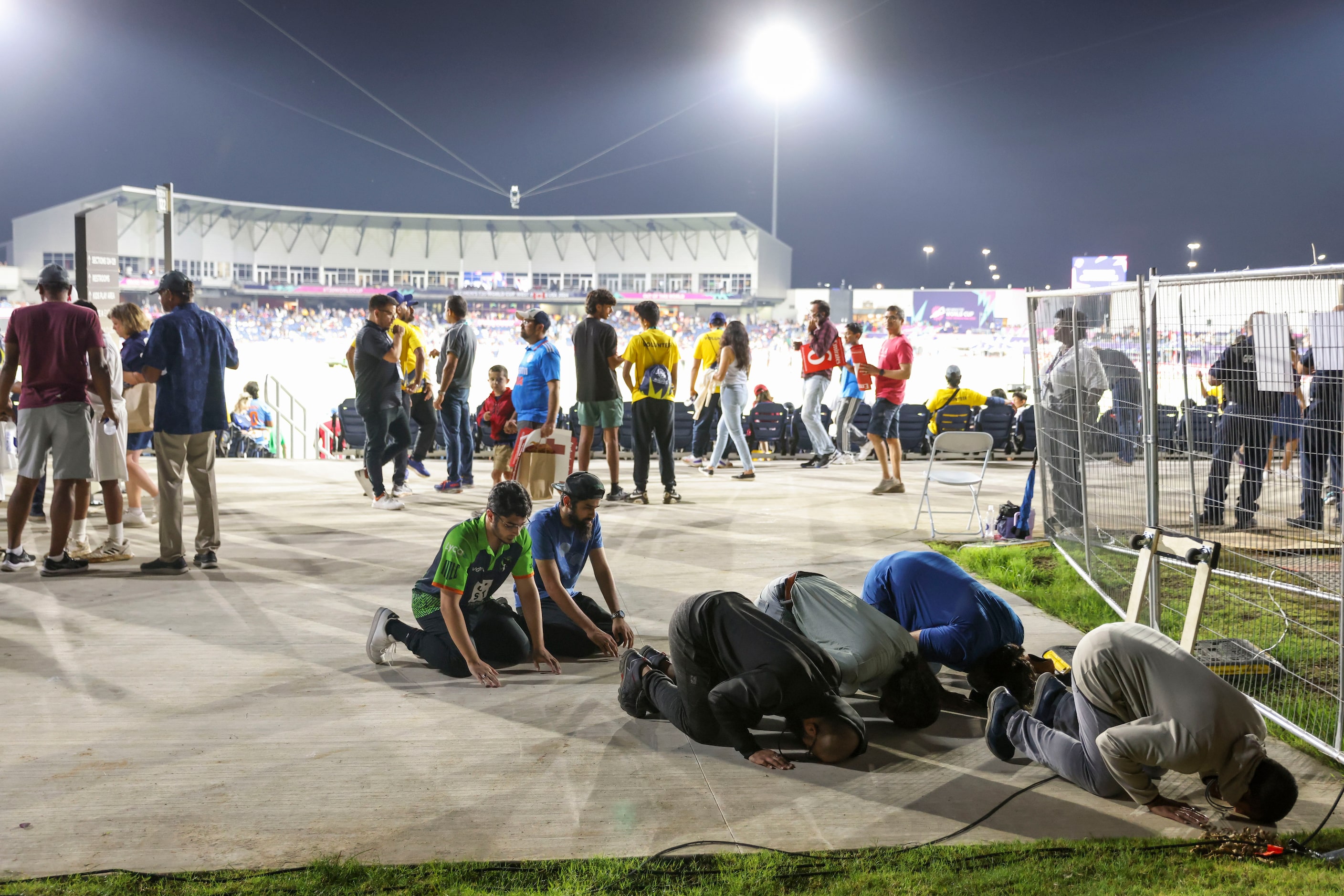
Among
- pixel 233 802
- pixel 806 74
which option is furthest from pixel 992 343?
pixel 233 802

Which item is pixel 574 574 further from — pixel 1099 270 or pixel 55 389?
pixel 1099 270

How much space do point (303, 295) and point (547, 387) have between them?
210 feet

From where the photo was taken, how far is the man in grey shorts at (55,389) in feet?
18.9

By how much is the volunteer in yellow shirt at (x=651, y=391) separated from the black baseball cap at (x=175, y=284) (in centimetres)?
370

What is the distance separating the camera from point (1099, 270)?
43469 mm

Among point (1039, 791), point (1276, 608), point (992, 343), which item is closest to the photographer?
point (1039, 791)

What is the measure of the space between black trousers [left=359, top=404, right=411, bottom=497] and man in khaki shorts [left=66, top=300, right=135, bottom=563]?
2032mm

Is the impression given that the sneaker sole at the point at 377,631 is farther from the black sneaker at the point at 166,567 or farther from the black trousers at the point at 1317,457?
the black trousers at the point at 1317,457

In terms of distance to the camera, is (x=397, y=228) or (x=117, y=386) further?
(x=397, y=228)

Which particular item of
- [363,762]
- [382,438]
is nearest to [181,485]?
[382,438]

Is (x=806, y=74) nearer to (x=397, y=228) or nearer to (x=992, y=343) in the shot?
(x=992, y=343)

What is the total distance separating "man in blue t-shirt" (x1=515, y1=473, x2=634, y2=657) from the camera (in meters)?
4.17

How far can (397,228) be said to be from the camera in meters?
68.8

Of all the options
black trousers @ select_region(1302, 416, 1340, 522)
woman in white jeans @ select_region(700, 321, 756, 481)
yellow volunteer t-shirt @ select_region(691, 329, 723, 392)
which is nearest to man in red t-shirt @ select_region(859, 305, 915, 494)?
woman in white jeans @ select_region(700, 321, 756, 481)
